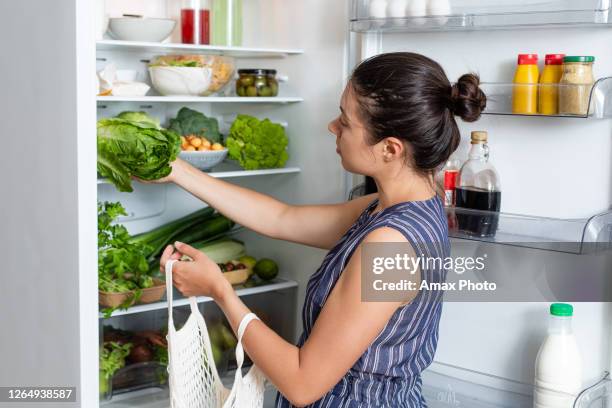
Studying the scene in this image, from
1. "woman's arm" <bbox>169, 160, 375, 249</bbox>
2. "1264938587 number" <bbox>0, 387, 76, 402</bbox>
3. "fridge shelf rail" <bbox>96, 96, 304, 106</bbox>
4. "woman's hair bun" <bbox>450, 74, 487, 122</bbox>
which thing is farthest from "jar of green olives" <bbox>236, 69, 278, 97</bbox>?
"1264938587 number" <bbox>0, 387, 76, 402</bbox>

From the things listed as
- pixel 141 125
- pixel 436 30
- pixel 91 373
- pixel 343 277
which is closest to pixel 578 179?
pixel 436 30

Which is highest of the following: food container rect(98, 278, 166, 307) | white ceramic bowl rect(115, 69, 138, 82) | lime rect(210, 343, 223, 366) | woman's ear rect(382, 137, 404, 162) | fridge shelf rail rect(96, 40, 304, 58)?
fridge shelf rail rect(96, 40, 304, 58)

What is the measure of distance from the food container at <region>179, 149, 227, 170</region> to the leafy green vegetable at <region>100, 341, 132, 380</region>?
1.54ft

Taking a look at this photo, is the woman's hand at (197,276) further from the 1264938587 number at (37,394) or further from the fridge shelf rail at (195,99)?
the fridge shelf rail at (195,99)

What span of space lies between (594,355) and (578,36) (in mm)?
648

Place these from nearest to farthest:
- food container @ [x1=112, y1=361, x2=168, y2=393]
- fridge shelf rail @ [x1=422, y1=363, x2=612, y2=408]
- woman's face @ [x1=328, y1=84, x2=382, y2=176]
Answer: woman's face @ [x1=328, y1=84, x2=382, y2=176]
fridge shelf rail @ [x1=422, y1=363, x2=612, y2=408]
food container @ [x1=112, y1=361, x2=168, y2=393]

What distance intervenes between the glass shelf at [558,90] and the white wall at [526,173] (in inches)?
2.4

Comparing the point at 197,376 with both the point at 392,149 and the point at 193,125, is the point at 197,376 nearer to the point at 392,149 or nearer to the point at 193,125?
the point at 392,149

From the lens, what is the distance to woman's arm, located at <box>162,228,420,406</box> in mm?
1367

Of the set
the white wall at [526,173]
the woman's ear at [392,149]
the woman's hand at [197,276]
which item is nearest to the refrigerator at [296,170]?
the white wall at [526,173]

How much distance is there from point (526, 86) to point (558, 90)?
0.22 feet

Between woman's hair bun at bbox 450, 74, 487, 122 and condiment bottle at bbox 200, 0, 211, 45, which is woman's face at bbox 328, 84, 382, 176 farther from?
condiment bottle at bbox 200, 0, 211, 45

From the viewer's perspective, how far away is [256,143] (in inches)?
88.0

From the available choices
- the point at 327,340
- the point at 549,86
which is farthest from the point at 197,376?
the point at 549,86
